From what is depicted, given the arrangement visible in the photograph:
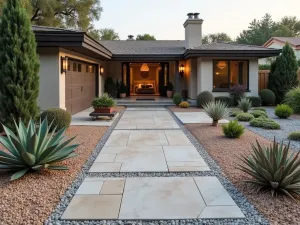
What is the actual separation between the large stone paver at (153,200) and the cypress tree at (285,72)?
13.9 metres

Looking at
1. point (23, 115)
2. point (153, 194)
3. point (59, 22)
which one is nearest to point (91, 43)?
point (23, 115)

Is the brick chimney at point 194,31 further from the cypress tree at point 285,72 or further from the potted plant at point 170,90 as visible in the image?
the cypress tree at point 285,72

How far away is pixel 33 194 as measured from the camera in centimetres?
415

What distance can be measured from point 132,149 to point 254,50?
11464 millimetres

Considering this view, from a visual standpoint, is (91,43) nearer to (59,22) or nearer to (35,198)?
(35,198)

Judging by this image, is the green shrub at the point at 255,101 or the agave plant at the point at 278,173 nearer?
the agave plant at the point at 278,173

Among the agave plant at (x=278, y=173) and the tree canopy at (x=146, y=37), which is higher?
the tree canopy at (x=146, y=37)

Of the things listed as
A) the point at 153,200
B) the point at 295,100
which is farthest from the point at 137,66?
the point at 153,200

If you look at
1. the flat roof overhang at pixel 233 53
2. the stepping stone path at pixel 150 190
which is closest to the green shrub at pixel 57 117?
the stepping stone path at pixel 150 190

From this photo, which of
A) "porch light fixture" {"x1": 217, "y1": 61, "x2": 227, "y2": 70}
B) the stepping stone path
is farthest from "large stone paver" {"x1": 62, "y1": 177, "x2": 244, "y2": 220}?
"porch light fixture" {"x1": 217, "y1": 61, "x2": 227, "y2": 70}

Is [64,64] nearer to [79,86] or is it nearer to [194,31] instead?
[79,86]

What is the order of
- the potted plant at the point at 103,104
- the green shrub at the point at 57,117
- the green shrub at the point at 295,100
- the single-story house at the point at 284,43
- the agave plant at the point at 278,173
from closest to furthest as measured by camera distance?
the agave plant at the point at 278,173 < the green shrub at the point at 57,117 < the potted plant at the point at 103,104 < the green shrub at the point at 295,100 < the single-story house at the point at 284,43

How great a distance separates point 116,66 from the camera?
21.6m

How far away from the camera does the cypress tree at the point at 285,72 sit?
54.9ft
